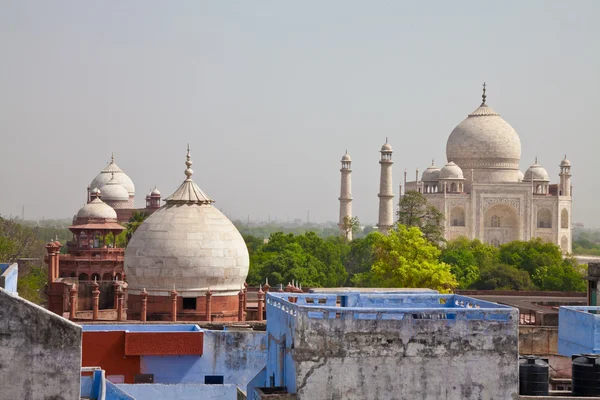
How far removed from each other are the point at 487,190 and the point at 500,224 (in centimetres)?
238

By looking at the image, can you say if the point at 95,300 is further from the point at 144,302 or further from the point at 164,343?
the point at 164,343

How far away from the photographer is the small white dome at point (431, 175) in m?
69.2

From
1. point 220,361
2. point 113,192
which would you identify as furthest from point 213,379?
point 113,192

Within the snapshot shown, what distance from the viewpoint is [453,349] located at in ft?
45.7

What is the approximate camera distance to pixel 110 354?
741 inches

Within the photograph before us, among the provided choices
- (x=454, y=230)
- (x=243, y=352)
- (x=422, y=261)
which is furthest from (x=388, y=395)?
(x=454, y=230)

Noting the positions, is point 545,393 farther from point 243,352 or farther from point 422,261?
point 422,261

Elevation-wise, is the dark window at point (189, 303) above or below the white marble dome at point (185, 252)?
below

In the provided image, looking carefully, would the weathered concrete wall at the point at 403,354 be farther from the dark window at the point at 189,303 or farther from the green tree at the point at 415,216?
the green tree at the point at 415,216

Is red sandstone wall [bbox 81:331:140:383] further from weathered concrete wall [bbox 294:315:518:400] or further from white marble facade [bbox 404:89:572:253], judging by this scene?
white marble facade [bbox 404:89:572:253]

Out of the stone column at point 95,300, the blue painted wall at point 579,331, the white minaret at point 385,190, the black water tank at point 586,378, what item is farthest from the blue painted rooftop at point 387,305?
the white minaret at point 385,190

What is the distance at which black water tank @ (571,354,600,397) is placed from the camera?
49.3ft

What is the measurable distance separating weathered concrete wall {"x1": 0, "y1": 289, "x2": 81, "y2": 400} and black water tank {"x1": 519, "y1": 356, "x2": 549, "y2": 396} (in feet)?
18.7

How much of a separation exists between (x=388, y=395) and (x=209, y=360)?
5.90m
